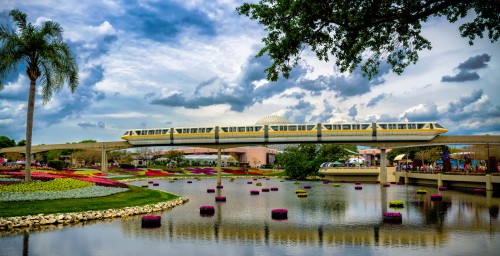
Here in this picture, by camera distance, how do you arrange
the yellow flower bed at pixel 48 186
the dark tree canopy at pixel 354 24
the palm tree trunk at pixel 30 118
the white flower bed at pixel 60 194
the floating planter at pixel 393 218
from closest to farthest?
the dark tree canopy at pixel 354 24
the floating planter at pixel 393 218
the white flower bed at pixel 60 194
the yellow flower bed at pixel 48 186
the palm tree trunk at pixel 30 118

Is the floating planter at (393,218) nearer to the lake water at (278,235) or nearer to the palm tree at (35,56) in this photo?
the lake water at (278,235)

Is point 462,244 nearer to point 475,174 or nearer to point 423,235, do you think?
point 423,235

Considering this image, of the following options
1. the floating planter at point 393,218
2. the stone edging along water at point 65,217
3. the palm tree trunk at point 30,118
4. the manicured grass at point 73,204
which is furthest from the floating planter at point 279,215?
the palm tree trunk at point 30,118

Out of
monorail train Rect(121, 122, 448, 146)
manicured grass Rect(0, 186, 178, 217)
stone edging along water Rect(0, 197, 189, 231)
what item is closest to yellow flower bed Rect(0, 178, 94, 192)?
manicured grass Rect(0, 186, 178, 217)

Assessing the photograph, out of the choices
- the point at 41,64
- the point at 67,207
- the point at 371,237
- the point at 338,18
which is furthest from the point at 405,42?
the point at 41,64

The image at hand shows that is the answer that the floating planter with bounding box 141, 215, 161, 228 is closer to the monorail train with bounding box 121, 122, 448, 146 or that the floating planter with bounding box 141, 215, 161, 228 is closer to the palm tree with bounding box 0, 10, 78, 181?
the palm tree with bounding box 0, 10, 78, 181

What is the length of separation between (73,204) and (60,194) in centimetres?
285

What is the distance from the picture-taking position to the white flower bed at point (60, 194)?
28.9 meters

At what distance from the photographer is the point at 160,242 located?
2088 cm

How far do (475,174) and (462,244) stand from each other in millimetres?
42266

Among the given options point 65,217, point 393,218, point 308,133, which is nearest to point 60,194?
point 65,217

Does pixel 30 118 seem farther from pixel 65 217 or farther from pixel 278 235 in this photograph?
pixel 278 235

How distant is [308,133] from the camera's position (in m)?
70.2

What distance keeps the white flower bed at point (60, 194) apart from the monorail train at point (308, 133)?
33612mm
